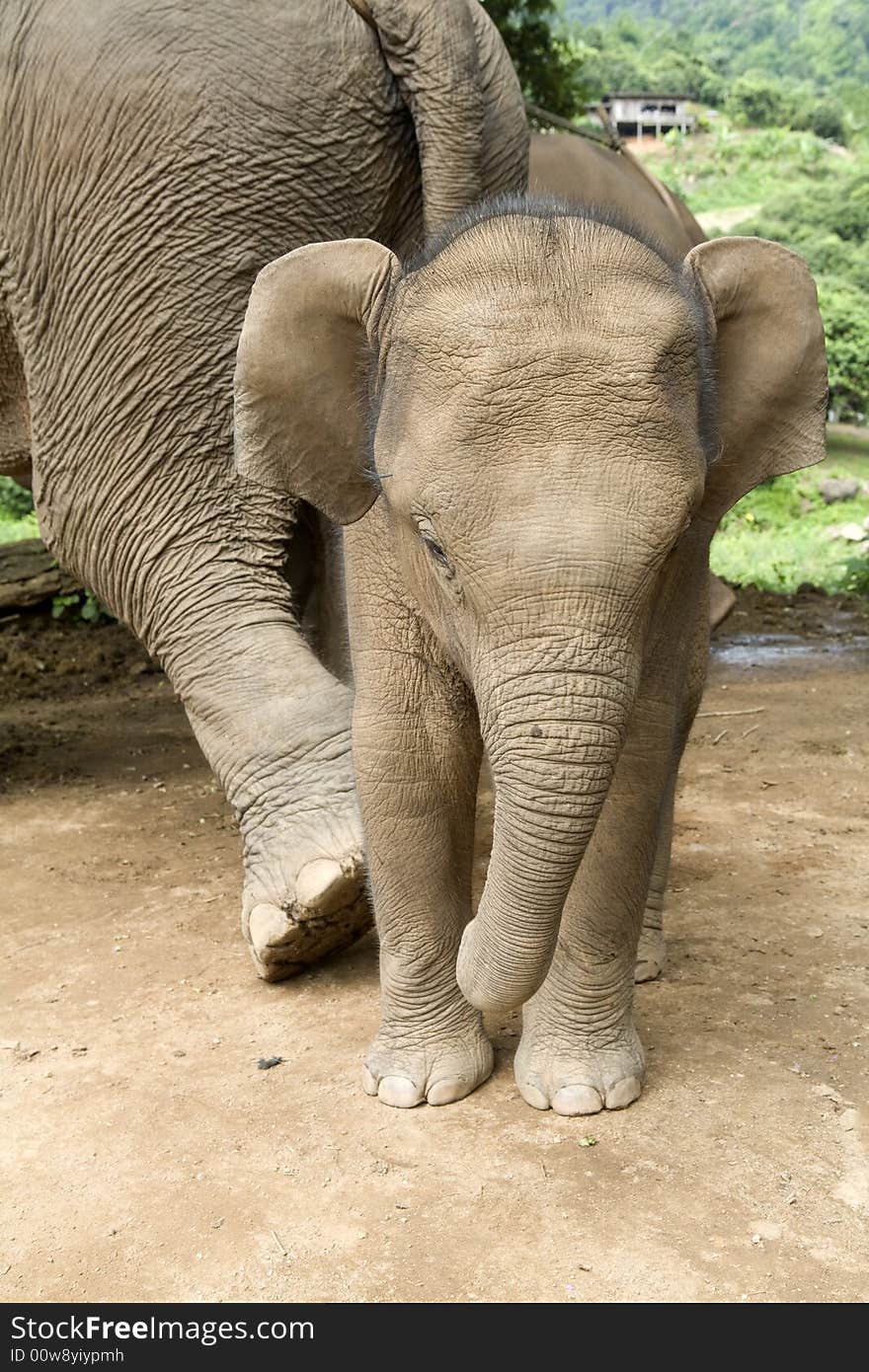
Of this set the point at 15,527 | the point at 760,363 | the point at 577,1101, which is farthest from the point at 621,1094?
the point at 15,527

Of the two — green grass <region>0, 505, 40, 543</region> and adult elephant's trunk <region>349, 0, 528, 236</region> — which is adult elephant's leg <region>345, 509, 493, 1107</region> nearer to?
adult elephant's trunk <region>349, 0, 528, 236</region>

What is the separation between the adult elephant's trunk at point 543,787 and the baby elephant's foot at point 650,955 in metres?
1.29

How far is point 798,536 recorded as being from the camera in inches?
763

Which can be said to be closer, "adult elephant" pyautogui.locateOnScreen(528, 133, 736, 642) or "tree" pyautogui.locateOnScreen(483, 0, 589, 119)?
"adult elephant" pyautogui.locateOnScreen(528, 133, 736, 642)

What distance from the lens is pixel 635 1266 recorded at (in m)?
2.63

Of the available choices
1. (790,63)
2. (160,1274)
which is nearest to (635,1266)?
(160,1274)

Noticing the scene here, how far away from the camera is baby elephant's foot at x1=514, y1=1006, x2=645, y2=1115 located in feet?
10.4

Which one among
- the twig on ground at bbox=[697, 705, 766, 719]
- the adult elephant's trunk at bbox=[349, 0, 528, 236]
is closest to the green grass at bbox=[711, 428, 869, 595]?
the twig on ground at bbox=[697, 705, 766, 719]

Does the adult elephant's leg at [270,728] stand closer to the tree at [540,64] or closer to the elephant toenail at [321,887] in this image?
the elephant toenail at [321,887]

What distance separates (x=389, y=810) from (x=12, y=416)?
2.30 metres

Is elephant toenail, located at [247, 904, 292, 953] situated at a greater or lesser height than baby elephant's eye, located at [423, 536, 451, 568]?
lesser

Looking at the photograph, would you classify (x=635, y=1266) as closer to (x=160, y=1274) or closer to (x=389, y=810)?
(x=160, y=1274)

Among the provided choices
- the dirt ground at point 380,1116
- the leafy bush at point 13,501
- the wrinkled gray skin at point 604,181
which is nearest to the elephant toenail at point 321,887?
the dirt ground at point 380,1116

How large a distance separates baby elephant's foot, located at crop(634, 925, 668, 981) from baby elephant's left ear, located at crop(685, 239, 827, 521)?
1.27m
